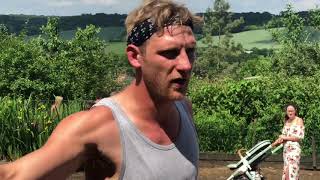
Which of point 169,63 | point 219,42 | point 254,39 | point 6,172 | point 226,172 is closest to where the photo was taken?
point 6,172

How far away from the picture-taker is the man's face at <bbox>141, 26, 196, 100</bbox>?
2.01m

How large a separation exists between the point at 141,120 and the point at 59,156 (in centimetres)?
33

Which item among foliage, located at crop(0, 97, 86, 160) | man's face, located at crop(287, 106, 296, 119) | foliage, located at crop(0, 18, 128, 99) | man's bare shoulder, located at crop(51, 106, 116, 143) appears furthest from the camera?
foliage, located at crop(0, 18, 128, 99)

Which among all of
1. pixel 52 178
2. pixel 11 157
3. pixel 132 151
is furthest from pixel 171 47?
pixel 11 157

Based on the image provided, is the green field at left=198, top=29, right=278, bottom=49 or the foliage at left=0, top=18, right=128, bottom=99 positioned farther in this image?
the green field at left=198, top=29, right=278, bottom=49

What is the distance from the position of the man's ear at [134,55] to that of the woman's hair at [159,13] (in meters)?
0.07

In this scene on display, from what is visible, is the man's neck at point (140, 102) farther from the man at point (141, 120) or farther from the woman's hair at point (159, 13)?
the woman's hair at point (159, 13)

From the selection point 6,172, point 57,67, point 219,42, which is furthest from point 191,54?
point 219,42

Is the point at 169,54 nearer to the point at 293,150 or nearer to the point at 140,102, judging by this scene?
the point at 140,102

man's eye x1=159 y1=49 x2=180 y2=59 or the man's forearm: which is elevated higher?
man's eye x1=159 y1=49 x2=180 y2=59

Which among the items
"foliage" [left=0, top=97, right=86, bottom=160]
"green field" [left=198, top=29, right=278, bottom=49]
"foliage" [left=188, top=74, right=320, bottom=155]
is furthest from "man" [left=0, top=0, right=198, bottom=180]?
"green field" [left=198, top=29, right=278, bottom=49]

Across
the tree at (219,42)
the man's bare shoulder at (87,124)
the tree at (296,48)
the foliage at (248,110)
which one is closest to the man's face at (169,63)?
the man's bare shoulder at (87,124)

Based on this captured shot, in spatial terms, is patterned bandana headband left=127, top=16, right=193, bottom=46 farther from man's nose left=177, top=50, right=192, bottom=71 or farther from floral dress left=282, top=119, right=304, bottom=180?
floral dress left=282, top=119, right=304, bottom=180

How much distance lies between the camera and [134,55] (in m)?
2.08
